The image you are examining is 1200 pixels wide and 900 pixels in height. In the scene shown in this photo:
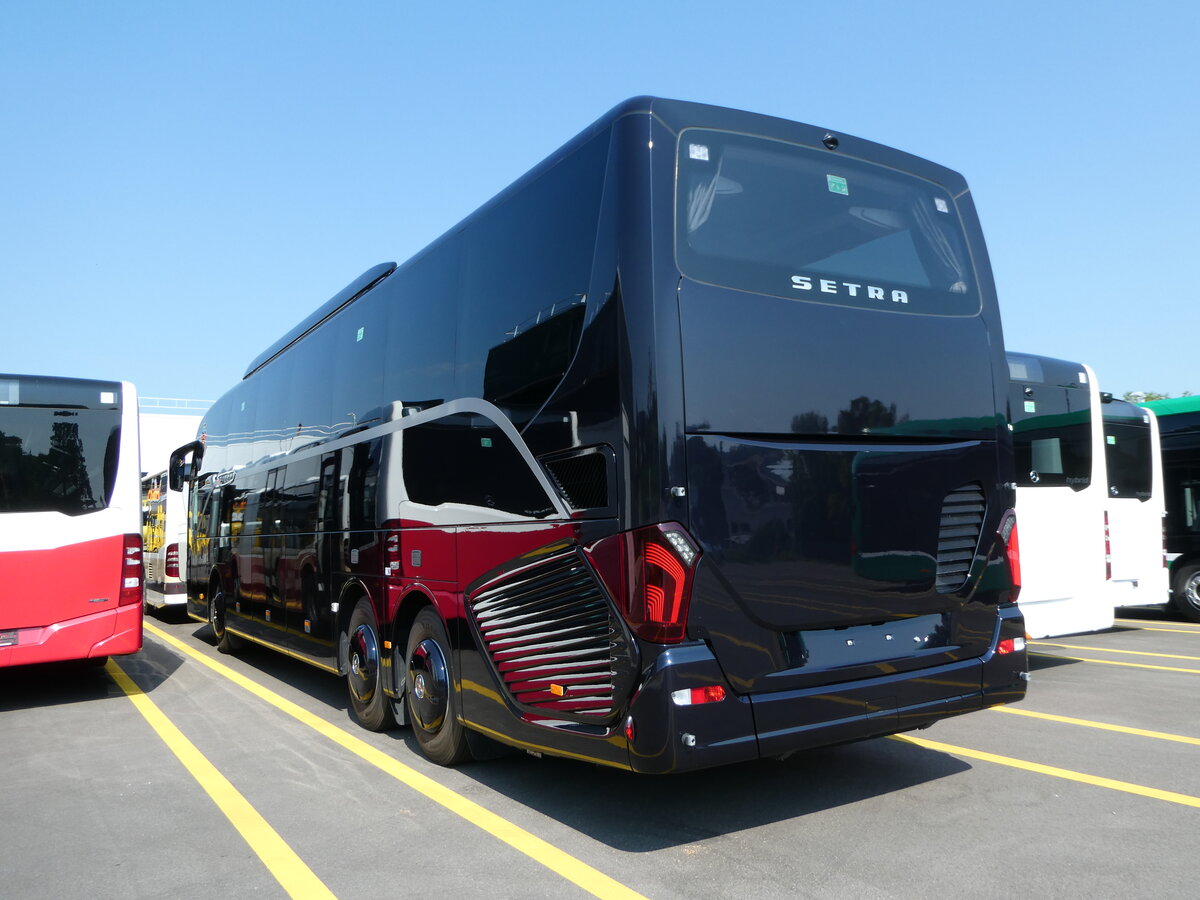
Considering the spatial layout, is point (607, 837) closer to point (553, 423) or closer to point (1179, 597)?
point (553, 423)

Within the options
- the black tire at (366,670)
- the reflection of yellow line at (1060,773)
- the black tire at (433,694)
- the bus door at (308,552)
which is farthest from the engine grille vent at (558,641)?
the bus door at (308,552)

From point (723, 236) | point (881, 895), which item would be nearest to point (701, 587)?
point (881, 895)

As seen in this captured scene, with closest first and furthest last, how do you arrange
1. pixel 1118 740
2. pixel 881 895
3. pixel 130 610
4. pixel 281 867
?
pixel 881 895 < pixel 281 867 < pixel 1118 740 < pixel 130 610

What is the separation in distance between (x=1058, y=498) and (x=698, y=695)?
21.0ft

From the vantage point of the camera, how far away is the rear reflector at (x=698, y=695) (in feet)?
12.8

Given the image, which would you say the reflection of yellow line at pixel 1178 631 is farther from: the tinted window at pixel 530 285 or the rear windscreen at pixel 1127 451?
the tinted window at pixel 530 285

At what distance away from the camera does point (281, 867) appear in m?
4.27

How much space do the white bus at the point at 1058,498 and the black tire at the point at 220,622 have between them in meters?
8.84

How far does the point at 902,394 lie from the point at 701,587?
1.52 meters

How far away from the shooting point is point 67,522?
28.1ft

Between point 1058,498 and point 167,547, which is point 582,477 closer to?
point 1058,498

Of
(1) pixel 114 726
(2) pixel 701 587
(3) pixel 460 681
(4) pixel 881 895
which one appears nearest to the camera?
(4) pixel 881 895

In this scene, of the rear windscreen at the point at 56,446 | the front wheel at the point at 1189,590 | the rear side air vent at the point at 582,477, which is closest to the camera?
the rear side air vent at the point at 582,477

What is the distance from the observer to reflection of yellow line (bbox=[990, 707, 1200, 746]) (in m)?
6.20
